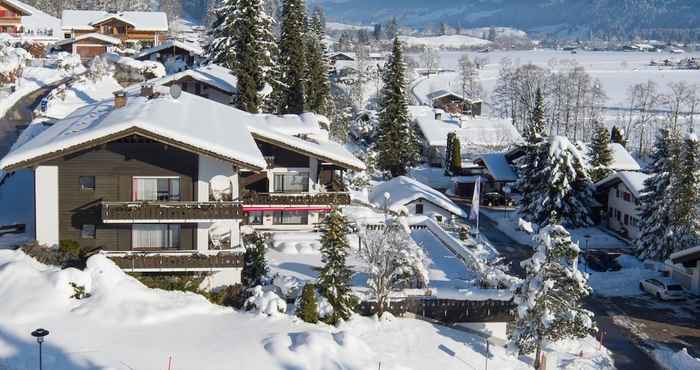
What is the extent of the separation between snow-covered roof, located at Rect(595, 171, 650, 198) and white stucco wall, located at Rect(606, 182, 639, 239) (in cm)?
41

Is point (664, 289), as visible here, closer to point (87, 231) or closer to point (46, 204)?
point (87, 231)

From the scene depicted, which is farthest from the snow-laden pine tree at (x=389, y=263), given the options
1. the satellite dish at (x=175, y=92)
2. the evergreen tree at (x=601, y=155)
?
the evergreen tree at (x=601, y=155)

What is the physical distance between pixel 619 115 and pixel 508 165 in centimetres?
5022

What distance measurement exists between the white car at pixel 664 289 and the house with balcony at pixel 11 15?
86.4 metres

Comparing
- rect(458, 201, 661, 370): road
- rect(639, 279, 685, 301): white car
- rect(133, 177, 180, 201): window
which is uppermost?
rect(133, 177, 180, 201): window

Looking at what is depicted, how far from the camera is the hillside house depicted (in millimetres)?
49906

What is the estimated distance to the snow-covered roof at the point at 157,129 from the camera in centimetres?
2667

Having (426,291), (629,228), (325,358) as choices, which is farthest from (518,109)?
(325,358)

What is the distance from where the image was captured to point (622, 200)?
170 ft

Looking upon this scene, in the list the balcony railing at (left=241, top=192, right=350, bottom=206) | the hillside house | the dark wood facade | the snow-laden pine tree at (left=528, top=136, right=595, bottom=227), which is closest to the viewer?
the dark wood facade

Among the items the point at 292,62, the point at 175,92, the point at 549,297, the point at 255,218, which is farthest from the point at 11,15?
the point at 549,297

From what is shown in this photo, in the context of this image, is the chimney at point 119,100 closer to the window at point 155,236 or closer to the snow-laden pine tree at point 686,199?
the window at point 155,236

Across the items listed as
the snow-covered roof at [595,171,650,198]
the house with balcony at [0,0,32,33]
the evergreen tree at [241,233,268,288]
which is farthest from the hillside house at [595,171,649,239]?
the house with balcony at [0,0,32,33]

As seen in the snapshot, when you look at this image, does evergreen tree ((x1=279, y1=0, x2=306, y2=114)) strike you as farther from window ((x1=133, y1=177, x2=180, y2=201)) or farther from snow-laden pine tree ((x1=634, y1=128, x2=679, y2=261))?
window ((x1=133, y1=177, x2=180, y2=201))
